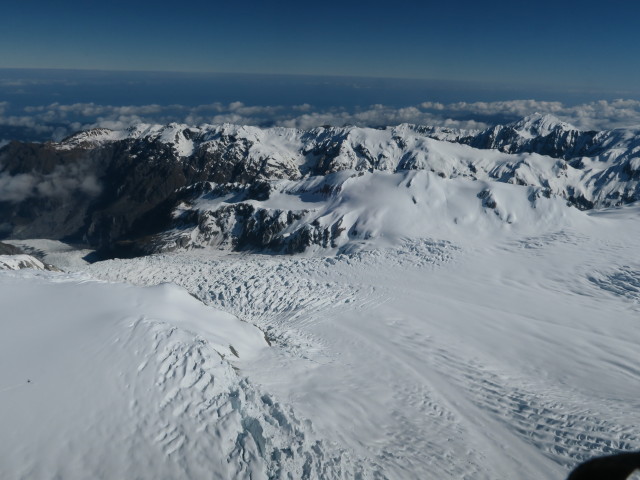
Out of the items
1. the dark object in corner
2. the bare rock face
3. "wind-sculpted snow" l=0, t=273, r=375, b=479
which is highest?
the dark object in corner

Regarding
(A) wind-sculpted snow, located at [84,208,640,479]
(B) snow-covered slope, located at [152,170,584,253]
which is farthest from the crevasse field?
(B) snow-covered slope, located at [152,170,584,253]

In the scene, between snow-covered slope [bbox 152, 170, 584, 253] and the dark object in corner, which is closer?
the dark object in corner

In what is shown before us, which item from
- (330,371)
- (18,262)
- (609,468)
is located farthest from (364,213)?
(609,468)

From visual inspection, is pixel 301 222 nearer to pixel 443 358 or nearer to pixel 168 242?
pixel 168 242

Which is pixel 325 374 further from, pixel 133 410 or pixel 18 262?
pixel 18 262

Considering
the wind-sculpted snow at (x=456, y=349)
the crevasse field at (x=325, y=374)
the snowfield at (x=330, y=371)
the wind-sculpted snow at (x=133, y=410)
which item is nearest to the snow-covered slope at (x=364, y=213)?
the wind-sculpted snow at (x=456, y=349)

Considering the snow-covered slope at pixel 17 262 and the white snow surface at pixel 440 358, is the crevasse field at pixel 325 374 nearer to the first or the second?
the white snow surface at pixel 440 358

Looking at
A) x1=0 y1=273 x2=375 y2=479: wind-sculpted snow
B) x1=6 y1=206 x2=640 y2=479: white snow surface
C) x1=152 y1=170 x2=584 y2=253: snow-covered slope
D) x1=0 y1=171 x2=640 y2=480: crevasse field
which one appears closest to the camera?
x1=0 y1=273 x2=375 y2=479: wind-sculpted snow

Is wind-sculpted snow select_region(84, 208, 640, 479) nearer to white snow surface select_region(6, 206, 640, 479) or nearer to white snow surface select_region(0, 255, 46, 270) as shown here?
white snow surface select_region(6, 206, 640, 479)
